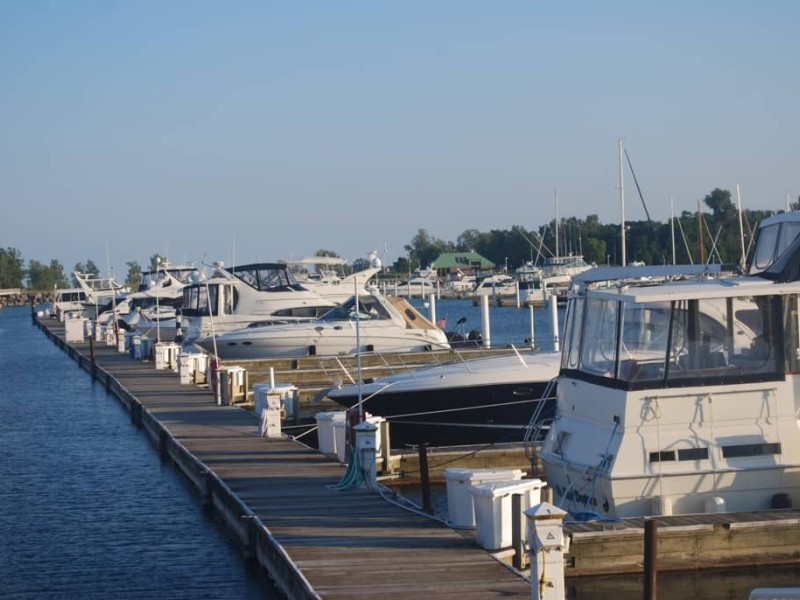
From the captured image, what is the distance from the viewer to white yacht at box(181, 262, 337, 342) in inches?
1766

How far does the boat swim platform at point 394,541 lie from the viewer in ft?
41.2

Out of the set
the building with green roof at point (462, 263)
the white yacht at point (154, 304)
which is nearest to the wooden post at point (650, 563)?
the white yacht at point (154, 304)

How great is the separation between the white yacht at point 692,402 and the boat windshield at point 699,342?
12 millimetres

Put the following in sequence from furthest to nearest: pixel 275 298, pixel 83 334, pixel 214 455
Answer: pixel 83 334 < pixel 275 298 < pixel 214 455

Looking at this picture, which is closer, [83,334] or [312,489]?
[312,489]

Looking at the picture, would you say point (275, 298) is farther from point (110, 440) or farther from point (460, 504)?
point (460, 504)

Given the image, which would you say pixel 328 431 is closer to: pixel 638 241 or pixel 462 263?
pixel 638 241

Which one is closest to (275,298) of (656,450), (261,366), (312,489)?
(261,366)

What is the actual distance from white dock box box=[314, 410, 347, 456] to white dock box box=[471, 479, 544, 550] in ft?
23.8

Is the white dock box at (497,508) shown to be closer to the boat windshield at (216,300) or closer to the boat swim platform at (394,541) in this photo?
the boat swim platform at (394,541)

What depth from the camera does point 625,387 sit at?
15359 mm

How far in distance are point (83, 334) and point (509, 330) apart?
2649cm

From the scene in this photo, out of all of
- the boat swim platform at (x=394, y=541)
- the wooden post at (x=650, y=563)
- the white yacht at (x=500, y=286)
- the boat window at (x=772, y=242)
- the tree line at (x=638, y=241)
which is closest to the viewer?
the wooden post at (x=650, y=563)

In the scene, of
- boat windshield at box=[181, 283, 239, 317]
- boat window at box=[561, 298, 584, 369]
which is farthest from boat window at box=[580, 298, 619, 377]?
boat windshield at box=[181, 283, 239, 317]
